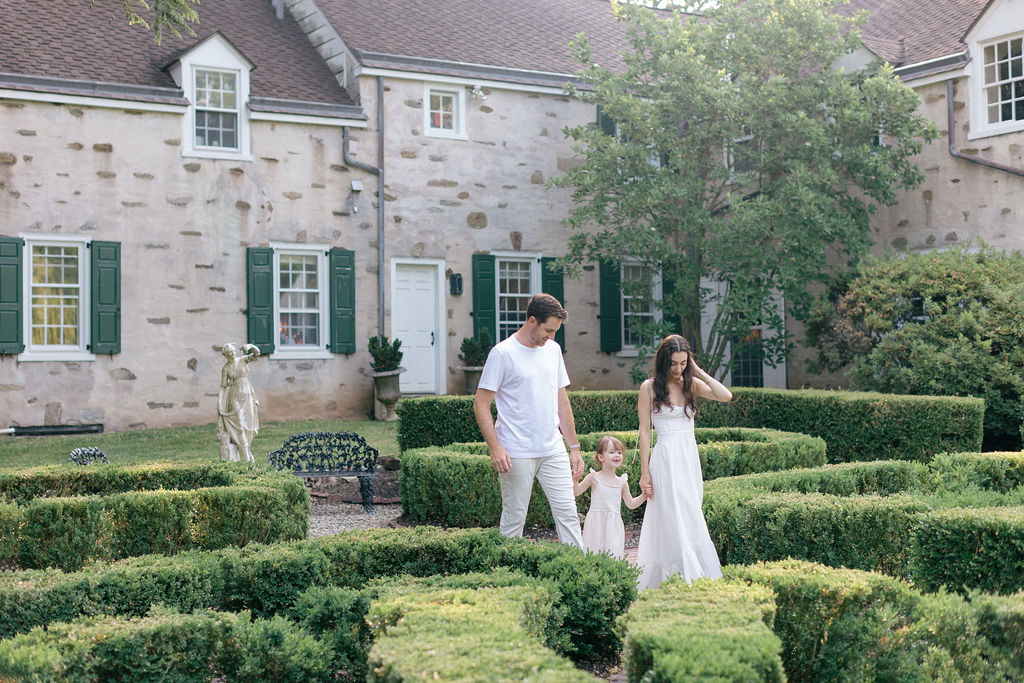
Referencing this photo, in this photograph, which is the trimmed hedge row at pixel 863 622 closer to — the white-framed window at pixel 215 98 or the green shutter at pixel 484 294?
the white-framed window at pixel 215 98

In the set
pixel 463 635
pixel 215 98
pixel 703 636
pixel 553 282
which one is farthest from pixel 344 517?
pixel 553 282

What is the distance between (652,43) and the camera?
16.2 m

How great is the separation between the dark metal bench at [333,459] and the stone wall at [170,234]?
20.7ft

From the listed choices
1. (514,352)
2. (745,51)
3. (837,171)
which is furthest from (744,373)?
(514,352)

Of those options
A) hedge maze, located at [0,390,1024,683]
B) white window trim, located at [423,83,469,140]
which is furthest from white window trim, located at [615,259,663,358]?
hedge maze, located at [0,390,1024,683]

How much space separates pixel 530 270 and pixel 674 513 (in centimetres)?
1259

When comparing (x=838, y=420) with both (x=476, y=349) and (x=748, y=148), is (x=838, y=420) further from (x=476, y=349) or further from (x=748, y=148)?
(x=476, y=349)

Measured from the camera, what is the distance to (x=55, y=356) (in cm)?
1524

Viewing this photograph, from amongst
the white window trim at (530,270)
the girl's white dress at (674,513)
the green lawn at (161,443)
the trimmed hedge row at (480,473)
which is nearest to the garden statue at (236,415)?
the green lawn at (161,443)

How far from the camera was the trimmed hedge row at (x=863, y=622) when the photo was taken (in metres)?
4.64

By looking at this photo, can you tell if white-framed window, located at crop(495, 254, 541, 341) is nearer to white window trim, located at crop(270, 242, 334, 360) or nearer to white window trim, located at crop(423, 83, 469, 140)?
white window trim, located at crop(423, 83, 469, 140)

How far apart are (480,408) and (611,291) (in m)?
13.2

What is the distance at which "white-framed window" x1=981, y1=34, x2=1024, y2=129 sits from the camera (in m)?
15.7

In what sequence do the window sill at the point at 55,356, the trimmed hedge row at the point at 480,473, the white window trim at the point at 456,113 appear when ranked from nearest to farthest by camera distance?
the trimmed hedge row at the point at 480,473
the window sill at the point at 55,356
the white window trim at the point at 456,113
